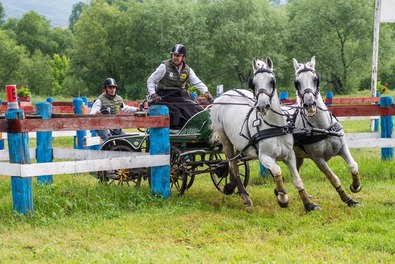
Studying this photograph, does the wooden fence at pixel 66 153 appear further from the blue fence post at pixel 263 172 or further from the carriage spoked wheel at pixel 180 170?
the blue fence post at pixel 263 172

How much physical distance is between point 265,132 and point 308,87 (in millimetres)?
809

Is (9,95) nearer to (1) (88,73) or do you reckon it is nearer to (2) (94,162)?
(2) (94,162)

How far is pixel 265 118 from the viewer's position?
773 centimetres

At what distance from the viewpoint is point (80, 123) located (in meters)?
7.64

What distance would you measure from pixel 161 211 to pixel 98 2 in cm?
6208

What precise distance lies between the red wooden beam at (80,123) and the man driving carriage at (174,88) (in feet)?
3.55

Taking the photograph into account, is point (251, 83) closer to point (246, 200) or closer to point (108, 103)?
point (246, 200)

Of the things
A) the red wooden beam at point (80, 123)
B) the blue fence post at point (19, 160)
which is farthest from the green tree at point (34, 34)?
the blue fence post at point (19, 160)

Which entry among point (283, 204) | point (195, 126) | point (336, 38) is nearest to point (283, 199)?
point (283, 204)

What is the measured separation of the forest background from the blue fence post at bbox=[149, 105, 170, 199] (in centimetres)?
4826

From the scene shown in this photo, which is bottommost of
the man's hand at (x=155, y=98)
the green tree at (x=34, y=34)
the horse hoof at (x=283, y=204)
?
the horse hoof at (x=283, y=204)

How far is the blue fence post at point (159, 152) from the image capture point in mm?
8445

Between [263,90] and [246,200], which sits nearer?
[263,90]

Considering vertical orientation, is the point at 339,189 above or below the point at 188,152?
below
